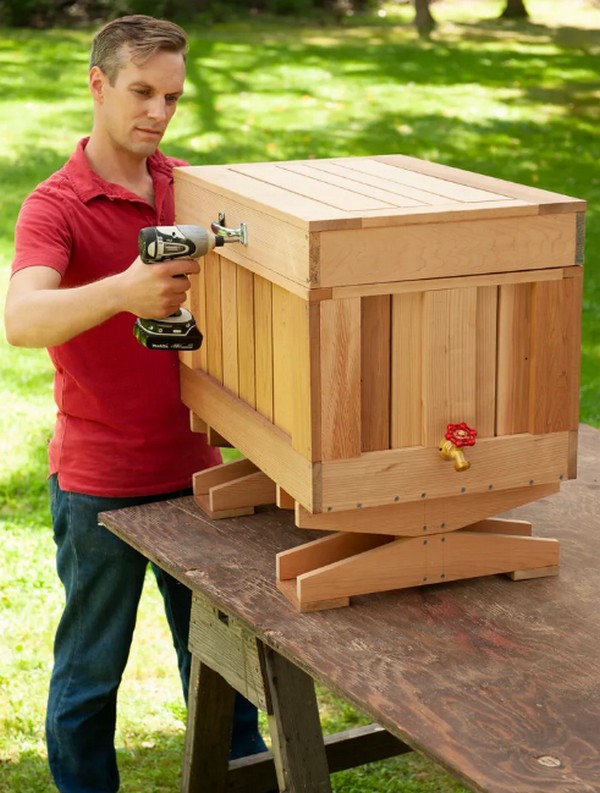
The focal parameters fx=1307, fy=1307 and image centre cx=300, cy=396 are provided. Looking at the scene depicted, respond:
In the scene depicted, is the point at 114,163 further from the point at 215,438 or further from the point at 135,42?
the point at 215,438

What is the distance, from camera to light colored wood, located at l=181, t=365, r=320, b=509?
2363mm

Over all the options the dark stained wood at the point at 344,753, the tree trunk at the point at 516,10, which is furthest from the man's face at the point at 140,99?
the tree trunk at the point at 516,10

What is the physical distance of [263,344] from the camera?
255 cm

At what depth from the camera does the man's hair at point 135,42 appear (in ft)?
9.21

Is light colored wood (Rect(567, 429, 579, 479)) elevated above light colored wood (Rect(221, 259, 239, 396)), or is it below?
below

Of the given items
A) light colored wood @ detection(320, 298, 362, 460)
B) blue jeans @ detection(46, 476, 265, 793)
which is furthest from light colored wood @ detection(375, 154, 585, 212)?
blue jeans @ detection(46, 476, 265, 793)

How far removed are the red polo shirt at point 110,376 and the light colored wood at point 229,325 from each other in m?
0.29

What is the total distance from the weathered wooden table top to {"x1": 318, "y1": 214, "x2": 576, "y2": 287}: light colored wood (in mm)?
626

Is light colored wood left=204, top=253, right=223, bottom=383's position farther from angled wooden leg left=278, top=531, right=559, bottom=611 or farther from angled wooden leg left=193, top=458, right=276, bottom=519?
angled wooden leg left=278, top=531, right=559, bottom=611

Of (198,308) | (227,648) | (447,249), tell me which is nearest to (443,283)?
(447,249)

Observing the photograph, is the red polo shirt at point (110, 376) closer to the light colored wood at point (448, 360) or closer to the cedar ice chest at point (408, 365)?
the cedar ice chest at point (408, 365)

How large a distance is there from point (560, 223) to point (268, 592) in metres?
0.88

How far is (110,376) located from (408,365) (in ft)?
2.95

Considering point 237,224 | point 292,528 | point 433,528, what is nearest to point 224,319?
point 237,224
